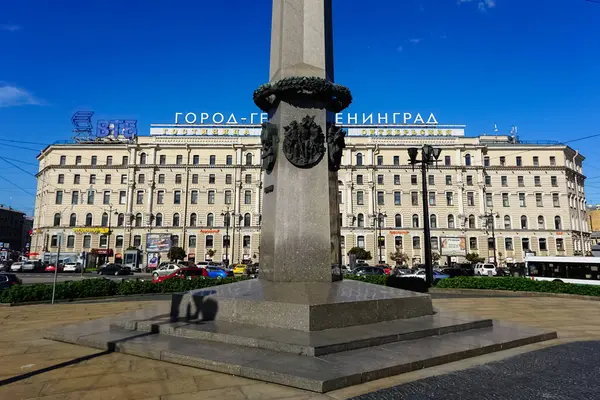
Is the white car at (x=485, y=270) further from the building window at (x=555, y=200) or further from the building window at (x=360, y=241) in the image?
the building window at (x=555, y=200)

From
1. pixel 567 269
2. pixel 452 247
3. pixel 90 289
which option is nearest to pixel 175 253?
pixel 452 247

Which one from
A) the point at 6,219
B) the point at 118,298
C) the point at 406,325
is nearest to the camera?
the point at 406,325

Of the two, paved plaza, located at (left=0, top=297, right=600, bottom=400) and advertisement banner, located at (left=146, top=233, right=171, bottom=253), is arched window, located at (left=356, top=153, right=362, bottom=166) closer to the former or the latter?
advertisement banner, located at (left=146, top=233, right=171, bottom=253)

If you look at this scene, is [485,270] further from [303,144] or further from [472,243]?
[303,144]

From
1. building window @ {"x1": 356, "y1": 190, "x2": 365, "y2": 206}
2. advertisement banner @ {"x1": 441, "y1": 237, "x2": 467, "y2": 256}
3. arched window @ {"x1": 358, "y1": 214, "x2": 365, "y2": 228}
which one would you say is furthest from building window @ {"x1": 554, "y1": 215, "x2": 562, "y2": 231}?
building window @ {"x1": 356, "y1": 190, "x2": 365, "y2": 206}

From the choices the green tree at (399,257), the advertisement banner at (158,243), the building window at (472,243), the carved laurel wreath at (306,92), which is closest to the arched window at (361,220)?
the green tree at (399,257)

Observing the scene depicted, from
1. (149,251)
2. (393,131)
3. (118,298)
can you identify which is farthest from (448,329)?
(393,131)

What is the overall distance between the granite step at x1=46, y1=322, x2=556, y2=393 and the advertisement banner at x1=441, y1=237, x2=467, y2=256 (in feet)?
169

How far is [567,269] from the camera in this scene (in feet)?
84.3

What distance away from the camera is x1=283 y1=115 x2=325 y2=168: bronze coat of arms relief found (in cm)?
901

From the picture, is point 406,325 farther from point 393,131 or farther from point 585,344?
point 393,131

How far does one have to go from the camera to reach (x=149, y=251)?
180ft

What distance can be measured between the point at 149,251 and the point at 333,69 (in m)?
50.7

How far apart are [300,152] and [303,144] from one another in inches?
7.7
